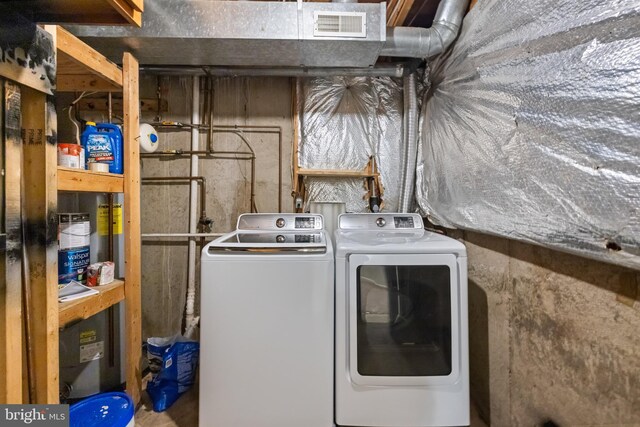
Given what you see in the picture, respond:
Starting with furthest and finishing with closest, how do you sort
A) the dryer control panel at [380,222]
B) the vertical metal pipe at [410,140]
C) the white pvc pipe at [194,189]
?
the white pvc pipe at [194,189] < the vertical metal pipe at [410,140] < the dryer control panel at [380,222]

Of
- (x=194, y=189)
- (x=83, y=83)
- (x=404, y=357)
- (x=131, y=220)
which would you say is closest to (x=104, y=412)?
(x=131, y=220)

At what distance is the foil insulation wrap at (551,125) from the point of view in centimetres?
76

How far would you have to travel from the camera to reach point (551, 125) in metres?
0.98

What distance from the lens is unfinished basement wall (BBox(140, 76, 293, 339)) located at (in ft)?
7.23

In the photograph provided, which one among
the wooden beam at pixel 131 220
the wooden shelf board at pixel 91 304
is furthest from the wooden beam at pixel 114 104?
the wooden shelf board at pixel 91 304

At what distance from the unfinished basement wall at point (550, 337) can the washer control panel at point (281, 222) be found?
1.01m

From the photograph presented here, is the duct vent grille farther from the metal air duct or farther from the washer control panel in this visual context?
the washer control panel

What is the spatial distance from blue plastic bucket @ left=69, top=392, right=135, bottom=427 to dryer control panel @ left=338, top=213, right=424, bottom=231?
139 cm

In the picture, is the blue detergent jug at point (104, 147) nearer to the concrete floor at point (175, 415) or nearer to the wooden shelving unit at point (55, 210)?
the wooden shelving unit at point (55, 210)

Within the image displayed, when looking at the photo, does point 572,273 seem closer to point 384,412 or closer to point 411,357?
point 411,357

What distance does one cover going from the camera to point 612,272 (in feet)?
2.85

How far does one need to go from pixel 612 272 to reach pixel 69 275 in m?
2.22

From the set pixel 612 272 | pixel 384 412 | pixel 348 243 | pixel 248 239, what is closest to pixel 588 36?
pixel 612 272

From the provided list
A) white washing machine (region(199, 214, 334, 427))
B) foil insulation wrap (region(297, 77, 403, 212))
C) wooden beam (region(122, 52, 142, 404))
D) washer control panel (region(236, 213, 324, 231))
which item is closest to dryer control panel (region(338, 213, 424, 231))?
washer control panel (region(236, 213, 324, 231))
